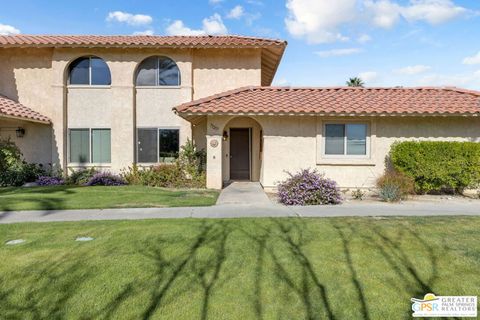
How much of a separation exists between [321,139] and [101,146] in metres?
11.1

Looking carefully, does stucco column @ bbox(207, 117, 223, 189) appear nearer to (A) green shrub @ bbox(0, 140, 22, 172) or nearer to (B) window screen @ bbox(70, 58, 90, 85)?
(B) window screen @ bbox(70, 58, 90, 85)

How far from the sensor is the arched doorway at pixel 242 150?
1703 cm

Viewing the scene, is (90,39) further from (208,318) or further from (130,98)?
(208,318)

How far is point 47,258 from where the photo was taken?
5.55 m

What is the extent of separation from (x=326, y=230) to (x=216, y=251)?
259cm

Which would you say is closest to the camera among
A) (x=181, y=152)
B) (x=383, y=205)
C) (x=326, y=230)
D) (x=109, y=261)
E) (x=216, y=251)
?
(x=109, y=261)

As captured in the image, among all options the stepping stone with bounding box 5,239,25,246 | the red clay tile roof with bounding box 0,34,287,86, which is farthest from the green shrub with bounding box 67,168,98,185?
the stepping stone with bounding box 5,239,25,246

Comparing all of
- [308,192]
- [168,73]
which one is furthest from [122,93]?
[308,192]

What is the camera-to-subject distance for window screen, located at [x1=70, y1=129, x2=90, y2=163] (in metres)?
16.9

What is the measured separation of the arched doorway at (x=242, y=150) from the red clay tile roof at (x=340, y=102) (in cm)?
255

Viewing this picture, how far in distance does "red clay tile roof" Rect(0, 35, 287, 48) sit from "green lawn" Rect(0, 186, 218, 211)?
24.3ft

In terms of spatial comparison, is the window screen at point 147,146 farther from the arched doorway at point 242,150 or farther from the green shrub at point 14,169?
the green shrub at point 14,169

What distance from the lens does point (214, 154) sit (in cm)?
1382

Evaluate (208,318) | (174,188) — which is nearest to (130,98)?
(174,188)
